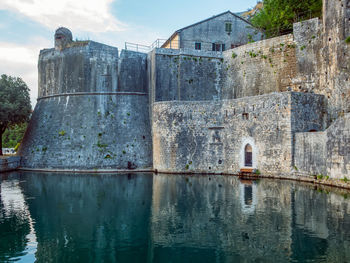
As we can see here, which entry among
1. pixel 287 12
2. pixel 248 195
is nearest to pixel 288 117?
pixel 248 195

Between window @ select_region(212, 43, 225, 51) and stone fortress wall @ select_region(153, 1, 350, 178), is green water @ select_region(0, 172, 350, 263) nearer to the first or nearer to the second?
stone fortress wall @ select_region(153, 1, 350, 178)

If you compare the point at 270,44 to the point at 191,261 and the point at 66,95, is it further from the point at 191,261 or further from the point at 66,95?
the point at 191,261

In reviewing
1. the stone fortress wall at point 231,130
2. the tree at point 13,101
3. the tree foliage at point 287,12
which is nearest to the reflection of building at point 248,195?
the stone fortress wall at point 231,130

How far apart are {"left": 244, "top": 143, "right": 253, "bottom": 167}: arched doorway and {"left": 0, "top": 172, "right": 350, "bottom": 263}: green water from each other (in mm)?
4046

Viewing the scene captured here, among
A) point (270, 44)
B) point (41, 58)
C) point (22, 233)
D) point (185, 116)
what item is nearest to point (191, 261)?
point (22, 233)

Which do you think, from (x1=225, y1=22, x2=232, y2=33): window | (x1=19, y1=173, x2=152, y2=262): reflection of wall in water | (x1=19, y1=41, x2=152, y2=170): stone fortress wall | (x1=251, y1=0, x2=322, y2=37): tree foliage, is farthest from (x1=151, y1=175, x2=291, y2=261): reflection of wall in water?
(x1=225, y1=22, x2=232, y2=33): window

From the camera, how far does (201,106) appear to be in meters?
24.5

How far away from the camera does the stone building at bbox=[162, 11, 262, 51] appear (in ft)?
107

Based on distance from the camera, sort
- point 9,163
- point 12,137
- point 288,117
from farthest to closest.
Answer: point 12,137, point 9,163, point 288,117

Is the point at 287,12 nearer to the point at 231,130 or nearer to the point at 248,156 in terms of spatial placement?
the point at 231,130

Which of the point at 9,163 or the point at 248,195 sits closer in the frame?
the point at 248,195

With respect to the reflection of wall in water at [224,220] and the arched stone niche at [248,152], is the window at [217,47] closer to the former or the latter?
the arched stone niche at [248,152]

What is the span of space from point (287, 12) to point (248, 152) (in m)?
13.0

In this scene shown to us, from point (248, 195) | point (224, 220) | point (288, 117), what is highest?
point (288, 117)
